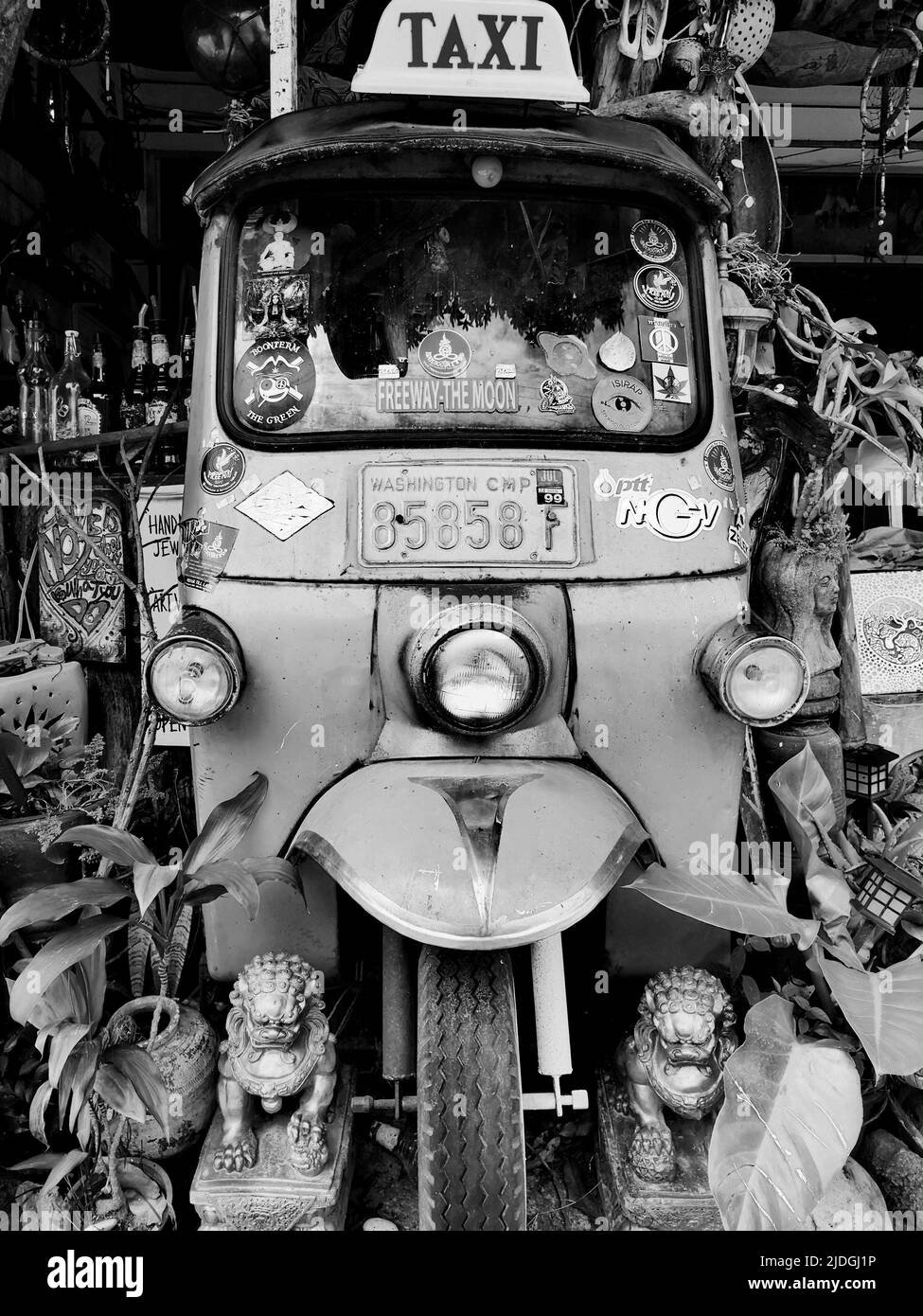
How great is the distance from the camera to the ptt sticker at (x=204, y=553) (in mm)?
2268

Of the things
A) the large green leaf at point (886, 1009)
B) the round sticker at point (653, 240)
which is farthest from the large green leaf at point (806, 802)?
the round sticker at point (653, 240)

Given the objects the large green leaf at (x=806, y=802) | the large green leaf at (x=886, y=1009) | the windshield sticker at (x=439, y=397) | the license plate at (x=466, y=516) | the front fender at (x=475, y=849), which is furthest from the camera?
the large green leaf at (x=806, y=802)

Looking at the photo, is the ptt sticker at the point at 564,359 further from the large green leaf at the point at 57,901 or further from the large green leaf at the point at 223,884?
the large green leaf at the point at 57,901

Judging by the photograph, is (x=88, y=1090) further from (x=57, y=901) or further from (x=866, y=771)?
(x=866, y=771)

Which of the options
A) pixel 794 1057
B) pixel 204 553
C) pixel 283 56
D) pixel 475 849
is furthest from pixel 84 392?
pixel 794 1057

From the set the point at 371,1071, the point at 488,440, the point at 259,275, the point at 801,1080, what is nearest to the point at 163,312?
the point at 259,275

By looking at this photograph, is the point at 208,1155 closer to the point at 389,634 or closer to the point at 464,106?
the point at 389,634

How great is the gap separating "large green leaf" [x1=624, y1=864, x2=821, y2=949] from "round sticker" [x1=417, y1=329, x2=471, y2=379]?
1.34 m

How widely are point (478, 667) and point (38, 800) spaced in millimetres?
1693

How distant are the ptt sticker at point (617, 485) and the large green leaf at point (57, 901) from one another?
59.5 inches

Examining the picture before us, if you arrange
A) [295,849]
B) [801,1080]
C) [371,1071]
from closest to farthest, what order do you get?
[801,1080], [295,849], [371,1071]

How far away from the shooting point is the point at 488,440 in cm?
230

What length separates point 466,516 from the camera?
7.27ft

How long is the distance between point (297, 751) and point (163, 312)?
6146 mm
